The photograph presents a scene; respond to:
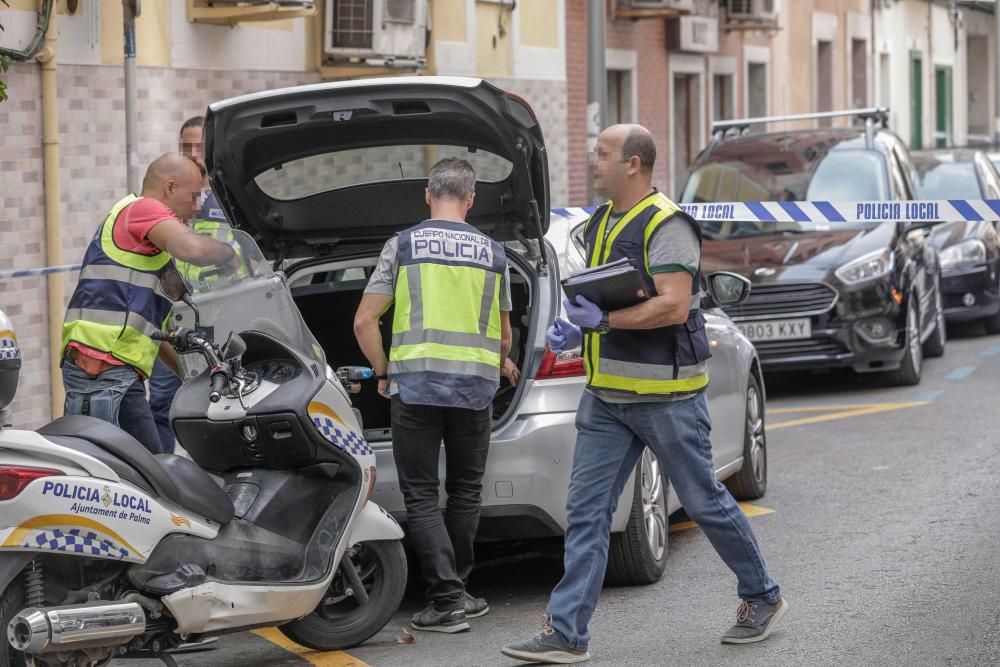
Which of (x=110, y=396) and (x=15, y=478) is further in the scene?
(x=110, y=396)

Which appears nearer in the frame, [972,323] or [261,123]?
[261,123]

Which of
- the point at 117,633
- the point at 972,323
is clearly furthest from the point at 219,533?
the point at 972,323

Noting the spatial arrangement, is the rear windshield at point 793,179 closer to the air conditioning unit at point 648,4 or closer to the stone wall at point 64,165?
the stone wall at point 64,165

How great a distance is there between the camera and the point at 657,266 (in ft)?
19.9

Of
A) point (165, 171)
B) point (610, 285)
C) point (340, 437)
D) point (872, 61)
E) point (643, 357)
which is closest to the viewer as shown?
point (610, 285)

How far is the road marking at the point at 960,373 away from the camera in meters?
14.0

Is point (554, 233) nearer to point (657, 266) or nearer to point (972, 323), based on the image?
point (657, 266)

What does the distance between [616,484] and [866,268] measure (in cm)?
725

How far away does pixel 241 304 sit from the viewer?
244 inches

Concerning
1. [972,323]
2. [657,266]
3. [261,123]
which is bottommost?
[972,323]

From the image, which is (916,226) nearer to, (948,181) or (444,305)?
(948,181)

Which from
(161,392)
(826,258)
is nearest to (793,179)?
(826,258)

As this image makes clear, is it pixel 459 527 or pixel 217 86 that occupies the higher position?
pixel 217 86

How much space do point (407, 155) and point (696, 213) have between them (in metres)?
4.53
